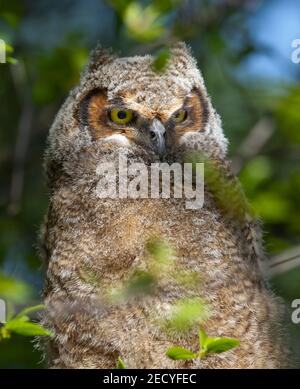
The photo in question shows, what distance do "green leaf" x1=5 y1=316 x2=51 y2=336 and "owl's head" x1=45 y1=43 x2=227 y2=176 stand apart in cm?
131

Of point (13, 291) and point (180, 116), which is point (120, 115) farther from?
point (13, 291)

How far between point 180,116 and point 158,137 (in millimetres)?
308

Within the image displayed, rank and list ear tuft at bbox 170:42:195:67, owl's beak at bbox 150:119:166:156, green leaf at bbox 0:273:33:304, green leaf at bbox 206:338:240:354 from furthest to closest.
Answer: ear tuft at bbox 170:42:195:67 < owl's beak at bbox 150:119:166:156 < green leaf at bbox 0:273:33:304 < green leaf at bbox 206:338:240:354

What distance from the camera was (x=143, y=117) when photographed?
4.62m

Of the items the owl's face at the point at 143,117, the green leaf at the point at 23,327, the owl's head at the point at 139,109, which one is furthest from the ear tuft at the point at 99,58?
the green leaf at the point at 23,327

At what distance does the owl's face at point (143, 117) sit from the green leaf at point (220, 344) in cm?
122

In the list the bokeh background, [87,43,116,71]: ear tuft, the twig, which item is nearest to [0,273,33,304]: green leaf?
the bokeh background

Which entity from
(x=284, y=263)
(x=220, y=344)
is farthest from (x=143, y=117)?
(x=220, y=344)

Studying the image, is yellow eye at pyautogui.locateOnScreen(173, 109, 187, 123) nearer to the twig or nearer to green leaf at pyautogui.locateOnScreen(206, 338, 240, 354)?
the twig

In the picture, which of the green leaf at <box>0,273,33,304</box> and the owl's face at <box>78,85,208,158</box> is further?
the owl's face at <box>78,85,208,158</box>

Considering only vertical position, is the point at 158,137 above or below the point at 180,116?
below

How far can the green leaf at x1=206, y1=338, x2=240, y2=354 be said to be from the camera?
11.4ft
